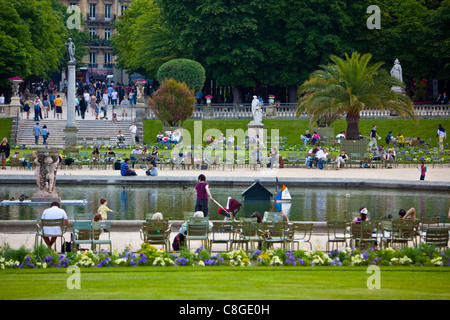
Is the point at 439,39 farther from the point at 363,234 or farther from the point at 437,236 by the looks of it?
the point at 437,236

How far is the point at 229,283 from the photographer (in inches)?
518

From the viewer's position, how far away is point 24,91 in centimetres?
6994

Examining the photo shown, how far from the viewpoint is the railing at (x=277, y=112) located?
2104 inches

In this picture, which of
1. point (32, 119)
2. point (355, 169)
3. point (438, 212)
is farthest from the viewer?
point (32, 119)

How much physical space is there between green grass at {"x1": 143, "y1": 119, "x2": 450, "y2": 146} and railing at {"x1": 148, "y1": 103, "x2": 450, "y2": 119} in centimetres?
105

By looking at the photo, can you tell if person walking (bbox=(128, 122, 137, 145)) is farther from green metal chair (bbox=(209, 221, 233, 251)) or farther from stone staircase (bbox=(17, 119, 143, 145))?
green metal chair (bbox=(209, 221, 233, 251))

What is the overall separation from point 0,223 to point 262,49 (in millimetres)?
39977

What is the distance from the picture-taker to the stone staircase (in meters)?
48.5

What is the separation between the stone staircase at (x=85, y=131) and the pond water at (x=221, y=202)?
17.1 m

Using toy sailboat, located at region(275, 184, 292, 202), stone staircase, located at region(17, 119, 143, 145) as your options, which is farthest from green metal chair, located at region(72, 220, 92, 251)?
stone staircase, located at region(17, 119, 143, 145)

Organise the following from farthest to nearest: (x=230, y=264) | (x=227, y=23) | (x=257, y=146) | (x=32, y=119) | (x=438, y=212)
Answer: (x=227, y=23) < (x=32, y=119) < (x=257, y=146) < (x=438, y=212) < (x=230, y=264)

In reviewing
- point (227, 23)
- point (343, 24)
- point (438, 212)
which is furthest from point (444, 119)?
point (438, 212)

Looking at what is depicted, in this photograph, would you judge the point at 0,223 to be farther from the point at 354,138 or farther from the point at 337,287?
the point at 354,138

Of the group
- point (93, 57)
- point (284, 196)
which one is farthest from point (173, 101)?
point (93, 57)
